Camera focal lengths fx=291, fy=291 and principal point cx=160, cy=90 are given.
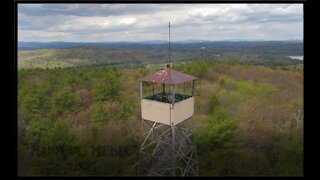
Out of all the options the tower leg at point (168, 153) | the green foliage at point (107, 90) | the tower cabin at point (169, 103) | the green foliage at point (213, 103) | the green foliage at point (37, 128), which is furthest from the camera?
the green foliage at point (107, 90)

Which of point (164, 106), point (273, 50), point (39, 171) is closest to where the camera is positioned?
point (164, 106)

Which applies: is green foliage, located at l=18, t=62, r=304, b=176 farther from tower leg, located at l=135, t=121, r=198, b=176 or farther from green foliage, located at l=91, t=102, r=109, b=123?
tower leg, located at l=135, t=121, r=198, b=176

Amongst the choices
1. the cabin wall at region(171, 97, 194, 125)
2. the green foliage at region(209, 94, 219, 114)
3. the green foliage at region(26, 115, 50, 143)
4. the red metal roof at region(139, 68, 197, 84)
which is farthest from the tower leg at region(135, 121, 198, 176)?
the green foliage at region(26, 115, 50, 143)

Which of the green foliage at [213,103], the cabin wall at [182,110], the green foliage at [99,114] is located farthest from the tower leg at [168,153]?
the green foliage at [99,114]

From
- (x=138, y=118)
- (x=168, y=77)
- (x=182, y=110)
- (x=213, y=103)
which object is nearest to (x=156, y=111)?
(x=182, y=110)

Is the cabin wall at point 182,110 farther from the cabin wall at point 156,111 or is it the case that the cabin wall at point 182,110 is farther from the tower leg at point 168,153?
the tower leg at point 168,153

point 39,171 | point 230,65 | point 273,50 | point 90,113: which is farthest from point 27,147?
point 273,50

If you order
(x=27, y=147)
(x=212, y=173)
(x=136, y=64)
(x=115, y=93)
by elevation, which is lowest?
(x=212, y=173)

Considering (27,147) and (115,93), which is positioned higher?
(115,93)

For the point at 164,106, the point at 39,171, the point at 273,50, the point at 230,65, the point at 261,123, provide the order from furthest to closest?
1. the point at 230,65
2. the point at 273,50
3. the point at 261,123
4. the point at 39,171
5. the point at 164,106

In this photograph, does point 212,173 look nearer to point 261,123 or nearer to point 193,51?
point 261,123

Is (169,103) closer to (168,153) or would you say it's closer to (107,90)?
(168,153)
